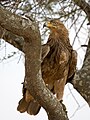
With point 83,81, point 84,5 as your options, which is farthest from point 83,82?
point 84,5

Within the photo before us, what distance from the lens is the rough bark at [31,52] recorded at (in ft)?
6.63

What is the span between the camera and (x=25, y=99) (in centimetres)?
321

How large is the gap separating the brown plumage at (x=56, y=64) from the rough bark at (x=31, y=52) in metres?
0.44

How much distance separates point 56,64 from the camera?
3309mm

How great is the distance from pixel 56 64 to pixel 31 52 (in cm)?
112

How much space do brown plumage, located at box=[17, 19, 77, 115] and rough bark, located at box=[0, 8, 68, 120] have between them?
436 mm

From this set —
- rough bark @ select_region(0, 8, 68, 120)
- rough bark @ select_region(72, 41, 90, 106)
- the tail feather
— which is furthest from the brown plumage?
rough bark @ select_region(0, 8, 68, 120)

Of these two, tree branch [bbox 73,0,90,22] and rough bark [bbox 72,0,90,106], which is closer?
rough bark [bbox 72,0,90,106]

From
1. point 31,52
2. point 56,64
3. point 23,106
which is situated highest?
point 31,52

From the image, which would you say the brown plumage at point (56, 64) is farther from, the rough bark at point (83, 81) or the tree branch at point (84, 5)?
the tree branch at point (84, 5)

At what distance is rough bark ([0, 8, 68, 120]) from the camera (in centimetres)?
202

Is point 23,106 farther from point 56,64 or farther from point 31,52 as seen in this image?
point 31,52

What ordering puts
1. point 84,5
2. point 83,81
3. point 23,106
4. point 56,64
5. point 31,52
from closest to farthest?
point 31,52, point 23,106, point 56,64, point 83,81, point 84,5

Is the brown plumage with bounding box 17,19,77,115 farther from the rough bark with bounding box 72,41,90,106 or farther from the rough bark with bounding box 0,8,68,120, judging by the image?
the rough bark with bounding box 0,8,68,120
